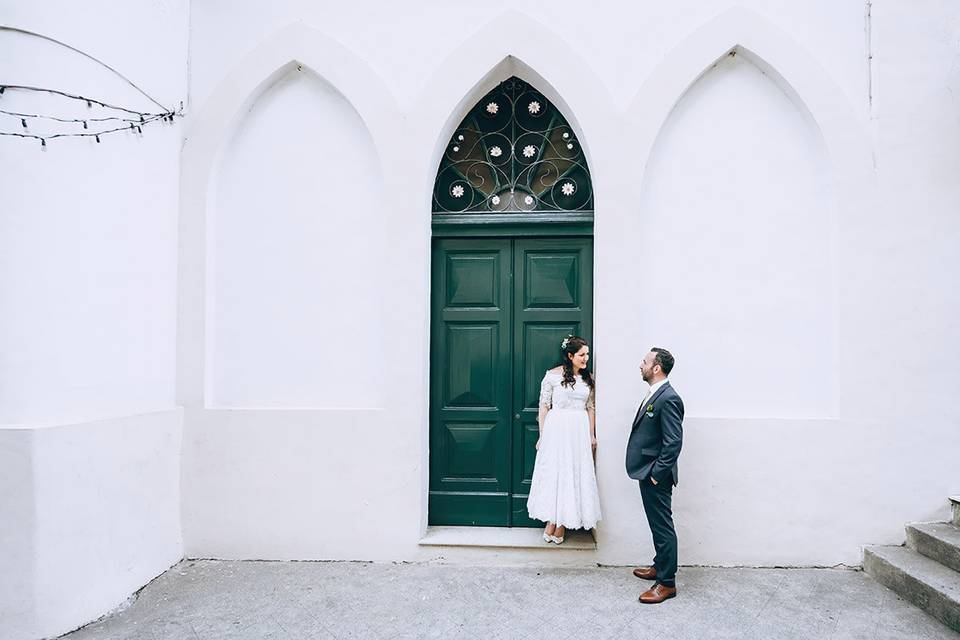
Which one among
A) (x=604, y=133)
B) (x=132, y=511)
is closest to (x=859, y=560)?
(x=604, y=133)

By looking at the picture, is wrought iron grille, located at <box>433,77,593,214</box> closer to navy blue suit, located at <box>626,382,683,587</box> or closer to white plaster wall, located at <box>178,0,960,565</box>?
white plaster wall, located at <box>178,0,960,565</box>

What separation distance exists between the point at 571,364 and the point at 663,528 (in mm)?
1504

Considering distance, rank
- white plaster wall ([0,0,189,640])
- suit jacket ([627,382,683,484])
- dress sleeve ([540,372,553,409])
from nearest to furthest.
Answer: white plaster wall ([0,0,189,640])
suit jacket ([627,382,683,484])
dress sleeve ([540,372,553,409])

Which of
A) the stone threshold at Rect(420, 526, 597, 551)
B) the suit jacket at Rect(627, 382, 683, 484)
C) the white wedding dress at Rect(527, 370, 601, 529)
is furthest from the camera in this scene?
the stone threshold at Rect(420, 526, 597, 551)

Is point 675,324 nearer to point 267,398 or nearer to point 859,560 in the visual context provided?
point 859,560

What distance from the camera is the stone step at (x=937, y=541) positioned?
4.39 meters

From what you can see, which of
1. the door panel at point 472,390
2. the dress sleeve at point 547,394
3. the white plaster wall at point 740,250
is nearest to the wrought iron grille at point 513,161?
the door panel at point 472,390

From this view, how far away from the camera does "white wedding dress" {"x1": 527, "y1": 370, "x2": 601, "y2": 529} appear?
4918 mm

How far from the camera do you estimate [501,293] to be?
5.58 meters

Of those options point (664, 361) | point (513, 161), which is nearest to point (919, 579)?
point (664, 361)

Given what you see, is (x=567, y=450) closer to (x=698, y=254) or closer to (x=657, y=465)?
(x=657, y=465)

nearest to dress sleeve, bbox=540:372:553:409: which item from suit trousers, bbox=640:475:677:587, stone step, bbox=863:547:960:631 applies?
suit trousers, bbox=640:475:677:587

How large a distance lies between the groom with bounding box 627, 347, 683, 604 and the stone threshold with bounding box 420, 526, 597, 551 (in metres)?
0.75

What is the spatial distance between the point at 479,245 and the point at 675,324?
194 cm
